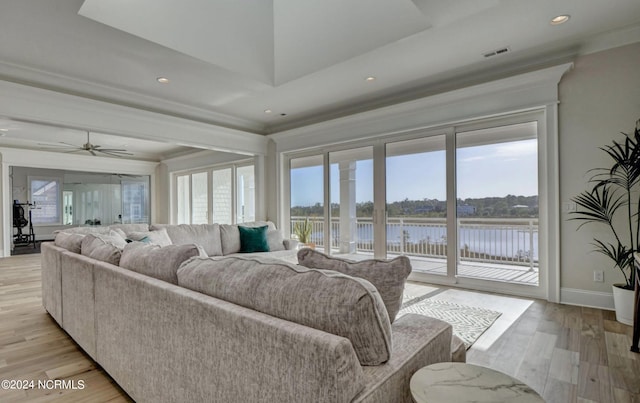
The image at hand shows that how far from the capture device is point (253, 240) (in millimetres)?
4895

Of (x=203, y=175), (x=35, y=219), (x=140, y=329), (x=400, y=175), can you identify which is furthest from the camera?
(x=35, y=219)

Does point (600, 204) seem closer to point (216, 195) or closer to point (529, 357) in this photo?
point (529, 357)

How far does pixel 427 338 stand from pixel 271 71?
11.5 ft

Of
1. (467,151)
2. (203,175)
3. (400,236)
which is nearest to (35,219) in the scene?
(203,175)

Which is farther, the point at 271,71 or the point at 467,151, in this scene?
Answer: the point at 467,151

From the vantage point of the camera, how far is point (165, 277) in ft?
5.19

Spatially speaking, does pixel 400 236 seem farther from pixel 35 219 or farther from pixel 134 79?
pixel 35 219

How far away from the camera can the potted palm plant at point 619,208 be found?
2.88m

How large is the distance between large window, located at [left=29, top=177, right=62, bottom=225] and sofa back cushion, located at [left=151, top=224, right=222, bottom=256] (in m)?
7.82

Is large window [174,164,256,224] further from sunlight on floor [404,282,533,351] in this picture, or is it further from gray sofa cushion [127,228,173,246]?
sunlight on floor [404,282,533,351]

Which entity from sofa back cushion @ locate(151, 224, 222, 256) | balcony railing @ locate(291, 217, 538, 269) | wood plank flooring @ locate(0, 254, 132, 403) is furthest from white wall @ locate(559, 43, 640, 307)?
sofa back cushion @ locate(151, 224, 222, 256)

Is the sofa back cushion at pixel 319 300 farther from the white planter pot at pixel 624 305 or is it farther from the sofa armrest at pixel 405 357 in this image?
the white planter pot at pixel 624 305

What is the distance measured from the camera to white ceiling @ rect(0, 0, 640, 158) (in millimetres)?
2656

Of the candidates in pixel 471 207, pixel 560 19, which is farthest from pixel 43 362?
pixel 560 19
